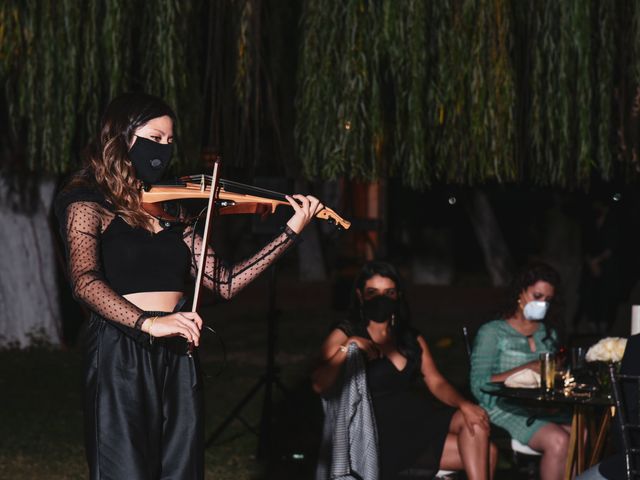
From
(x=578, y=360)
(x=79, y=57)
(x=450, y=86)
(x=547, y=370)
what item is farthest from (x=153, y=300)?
(x=79, y=57)

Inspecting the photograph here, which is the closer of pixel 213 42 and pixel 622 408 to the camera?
pixel 622 408

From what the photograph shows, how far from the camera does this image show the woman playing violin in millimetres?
3502

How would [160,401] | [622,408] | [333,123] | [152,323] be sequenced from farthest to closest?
[333,123] < [622,408] < [160,401] < [152,323]

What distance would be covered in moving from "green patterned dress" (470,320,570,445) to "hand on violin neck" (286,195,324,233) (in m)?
2.60

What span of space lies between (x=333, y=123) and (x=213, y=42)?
0.97m

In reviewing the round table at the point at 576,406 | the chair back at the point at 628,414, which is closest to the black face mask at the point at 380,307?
the round table at the point at 576,406

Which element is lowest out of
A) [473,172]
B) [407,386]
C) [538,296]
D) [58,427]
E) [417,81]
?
[58,427]

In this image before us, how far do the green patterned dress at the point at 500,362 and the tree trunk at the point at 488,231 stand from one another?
38.0 ft

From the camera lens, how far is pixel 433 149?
279 inches

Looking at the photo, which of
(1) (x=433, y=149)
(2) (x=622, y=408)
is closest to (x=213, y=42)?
(1) (x=433, y=149)

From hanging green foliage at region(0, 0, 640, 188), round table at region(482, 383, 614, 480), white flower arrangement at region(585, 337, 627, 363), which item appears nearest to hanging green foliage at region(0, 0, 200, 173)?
hanging green foliage at region(0, 0, 640, 188)

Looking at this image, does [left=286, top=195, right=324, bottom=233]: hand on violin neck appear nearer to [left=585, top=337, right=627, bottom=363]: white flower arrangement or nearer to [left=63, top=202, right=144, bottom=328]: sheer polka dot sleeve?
[left=63, top=202, right=144, bottom=328]: sheer polka dot sleeve

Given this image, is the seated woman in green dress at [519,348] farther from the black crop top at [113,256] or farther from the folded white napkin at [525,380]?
the black crop top at [113,256]

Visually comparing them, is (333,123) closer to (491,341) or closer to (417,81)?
(417,81)
